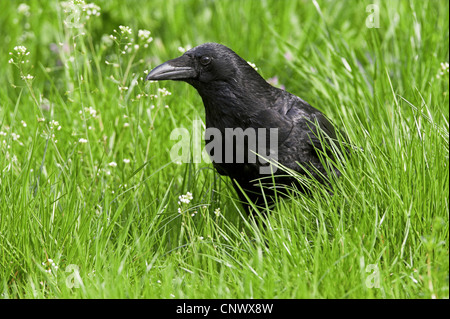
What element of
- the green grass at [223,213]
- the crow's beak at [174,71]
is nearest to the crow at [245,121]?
the crow's beak at [174,71]

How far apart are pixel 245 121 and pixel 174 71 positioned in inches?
15.7

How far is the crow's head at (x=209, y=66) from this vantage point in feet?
10.3

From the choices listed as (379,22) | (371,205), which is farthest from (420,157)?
(379,22)

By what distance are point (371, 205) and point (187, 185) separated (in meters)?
1.01

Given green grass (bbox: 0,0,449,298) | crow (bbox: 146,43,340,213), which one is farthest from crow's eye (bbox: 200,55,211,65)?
green grass (bbox: 0,0,449,298)

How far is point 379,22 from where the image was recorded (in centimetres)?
480

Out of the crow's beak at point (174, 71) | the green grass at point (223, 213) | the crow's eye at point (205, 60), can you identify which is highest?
the crow's eye at point (205, 60)

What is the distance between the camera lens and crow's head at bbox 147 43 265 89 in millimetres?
3127

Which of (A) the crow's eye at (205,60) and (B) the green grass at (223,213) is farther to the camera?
(A) the crow's eye at (205,60)

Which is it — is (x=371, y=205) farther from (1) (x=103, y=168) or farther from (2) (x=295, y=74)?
(2) (x=295, y=74)

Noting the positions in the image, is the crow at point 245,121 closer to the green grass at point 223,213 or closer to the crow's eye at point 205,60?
the crow's eye at point 205,60

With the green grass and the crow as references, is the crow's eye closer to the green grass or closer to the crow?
the crow

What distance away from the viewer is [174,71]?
311cm

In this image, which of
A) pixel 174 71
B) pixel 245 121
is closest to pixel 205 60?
pixel 174 71
